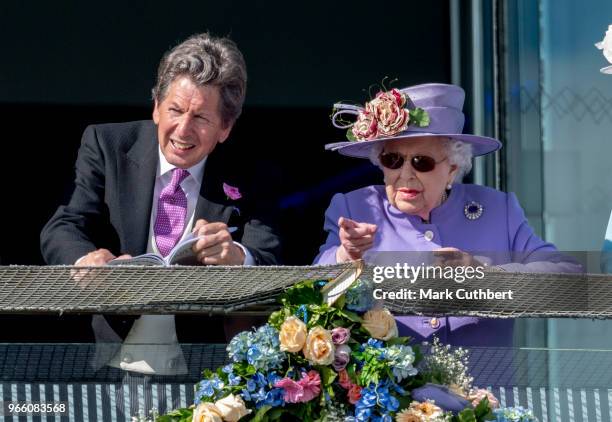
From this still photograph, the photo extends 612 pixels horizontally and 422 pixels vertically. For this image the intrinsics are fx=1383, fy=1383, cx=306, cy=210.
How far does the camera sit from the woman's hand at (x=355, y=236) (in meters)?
3.20

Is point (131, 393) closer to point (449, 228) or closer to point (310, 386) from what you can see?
point (310, 386)

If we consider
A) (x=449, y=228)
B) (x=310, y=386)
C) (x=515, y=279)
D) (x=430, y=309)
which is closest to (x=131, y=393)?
(x=310, y=386)

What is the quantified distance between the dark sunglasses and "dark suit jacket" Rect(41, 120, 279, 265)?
15.3 inches

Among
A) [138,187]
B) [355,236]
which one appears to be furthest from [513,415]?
[138,187]

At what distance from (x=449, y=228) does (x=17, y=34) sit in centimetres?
235

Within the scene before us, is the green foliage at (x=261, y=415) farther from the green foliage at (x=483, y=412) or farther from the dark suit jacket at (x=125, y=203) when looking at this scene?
the dark suit jacket at (x=125, y=203)

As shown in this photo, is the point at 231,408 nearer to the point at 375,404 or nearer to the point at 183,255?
the point at 375,404

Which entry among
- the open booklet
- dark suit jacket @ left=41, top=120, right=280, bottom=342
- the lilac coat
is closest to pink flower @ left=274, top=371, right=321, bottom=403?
the open booklet

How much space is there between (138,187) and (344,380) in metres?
1.51

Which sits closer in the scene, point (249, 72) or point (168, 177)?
point (168, 177)

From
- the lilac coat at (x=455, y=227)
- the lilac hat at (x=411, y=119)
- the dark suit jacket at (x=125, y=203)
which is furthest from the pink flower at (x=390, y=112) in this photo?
the dark suit jacket at (x=125, y=203)

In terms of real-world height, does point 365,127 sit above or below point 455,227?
above

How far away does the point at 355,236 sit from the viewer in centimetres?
322

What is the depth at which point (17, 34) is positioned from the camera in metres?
5.39
